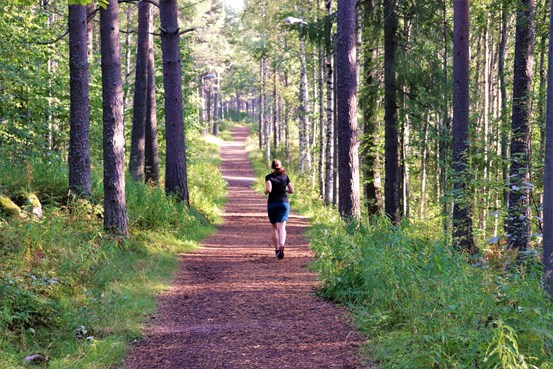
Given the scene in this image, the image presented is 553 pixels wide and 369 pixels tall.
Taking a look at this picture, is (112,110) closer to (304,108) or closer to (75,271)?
(75,271)

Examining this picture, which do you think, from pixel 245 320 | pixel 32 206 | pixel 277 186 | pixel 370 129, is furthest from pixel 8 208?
pixel 370 129

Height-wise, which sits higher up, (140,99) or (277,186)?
(140,99)

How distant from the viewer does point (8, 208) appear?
8609 mm

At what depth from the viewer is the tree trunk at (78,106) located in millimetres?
10047

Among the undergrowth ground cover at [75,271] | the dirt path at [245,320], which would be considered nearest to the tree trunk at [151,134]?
the undergrowth ground cover at [75,271]

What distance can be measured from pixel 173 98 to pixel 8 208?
6540mm

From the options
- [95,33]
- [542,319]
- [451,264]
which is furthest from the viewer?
[95,33]

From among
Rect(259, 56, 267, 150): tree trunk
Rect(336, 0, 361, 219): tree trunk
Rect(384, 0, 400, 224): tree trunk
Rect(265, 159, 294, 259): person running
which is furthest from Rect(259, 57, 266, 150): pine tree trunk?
Rect(265, 159, 294, 259): person running

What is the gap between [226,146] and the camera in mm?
59469

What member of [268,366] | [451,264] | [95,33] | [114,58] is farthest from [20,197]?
[95,33]

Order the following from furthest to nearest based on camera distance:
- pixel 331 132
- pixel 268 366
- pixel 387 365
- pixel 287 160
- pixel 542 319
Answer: pixel 287 160, pixel 331 132, pixel 268 366, pixel 387 365, pixel 542 319

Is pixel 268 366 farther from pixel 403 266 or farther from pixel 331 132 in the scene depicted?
pixel 331 132

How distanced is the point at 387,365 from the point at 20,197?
7311mm

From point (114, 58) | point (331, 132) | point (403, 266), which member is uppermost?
point (114, 58)
